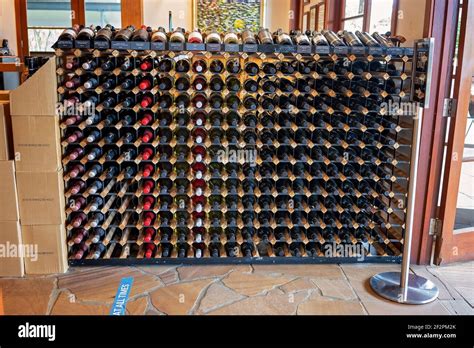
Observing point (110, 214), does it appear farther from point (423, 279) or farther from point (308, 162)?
point (423, 279)

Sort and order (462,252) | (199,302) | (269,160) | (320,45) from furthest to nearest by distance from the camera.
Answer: (462,252)
(269,160)
(320,45)
(199,302)

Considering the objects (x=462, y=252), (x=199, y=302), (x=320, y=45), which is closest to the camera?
(x=199, y=302)

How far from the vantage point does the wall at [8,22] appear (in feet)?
23.6

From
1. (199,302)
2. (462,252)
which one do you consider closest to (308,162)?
(199,302)

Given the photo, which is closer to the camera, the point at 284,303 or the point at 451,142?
the point at 284,303

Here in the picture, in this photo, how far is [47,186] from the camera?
3027 mm

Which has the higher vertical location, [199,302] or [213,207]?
[213,207]

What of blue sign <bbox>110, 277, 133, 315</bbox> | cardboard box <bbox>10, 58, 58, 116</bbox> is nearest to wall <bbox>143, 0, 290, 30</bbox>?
cardboard box <bbox>10, 58, 58, 116</bbox>

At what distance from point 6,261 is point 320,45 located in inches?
101

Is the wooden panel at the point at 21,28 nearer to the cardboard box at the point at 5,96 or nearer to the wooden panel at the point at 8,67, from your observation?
the wooden panel at the point at 8,67

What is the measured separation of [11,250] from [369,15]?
138 inches

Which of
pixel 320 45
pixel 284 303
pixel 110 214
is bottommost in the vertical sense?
pixel 284 303

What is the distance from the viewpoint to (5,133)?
2.91 metres

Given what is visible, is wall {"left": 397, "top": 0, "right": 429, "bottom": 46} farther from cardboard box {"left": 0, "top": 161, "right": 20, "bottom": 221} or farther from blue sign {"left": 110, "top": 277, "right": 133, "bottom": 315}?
cardboard box {"left": 0, "top": 161, "right": 20, "bottom": 221}
